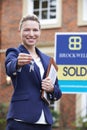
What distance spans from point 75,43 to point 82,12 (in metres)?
9.42

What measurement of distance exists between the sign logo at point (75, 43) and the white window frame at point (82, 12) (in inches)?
355

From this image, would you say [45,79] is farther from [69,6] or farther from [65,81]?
[69,6]

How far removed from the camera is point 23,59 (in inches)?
125

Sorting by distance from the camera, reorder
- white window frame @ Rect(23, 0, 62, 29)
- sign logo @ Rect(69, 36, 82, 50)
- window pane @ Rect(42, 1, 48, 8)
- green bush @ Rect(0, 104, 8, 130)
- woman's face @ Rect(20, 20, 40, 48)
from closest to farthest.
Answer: woman's face @ Rect(20, 20, 40, 48) < sign logo @ Rect(69, 36, 82, 50) < green bush @ Rect(0, 104, 8, 130) < white window frame @ Rect(23, 0, 62, 29) < window pane @ Rect(42, 1, 48, 8)

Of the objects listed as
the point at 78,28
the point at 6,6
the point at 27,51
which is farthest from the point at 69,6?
the point at 27,51

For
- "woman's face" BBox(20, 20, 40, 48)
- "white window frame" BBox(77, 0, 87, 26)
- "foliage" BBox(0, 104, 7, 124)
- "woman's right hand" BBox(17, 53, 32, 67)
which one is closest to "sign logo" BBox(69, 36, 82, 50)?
"woman's face" BBox(20, 20, 40, 48)

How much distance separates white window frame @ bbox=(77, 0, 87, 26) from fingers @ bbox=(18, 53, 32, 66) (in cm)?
1202

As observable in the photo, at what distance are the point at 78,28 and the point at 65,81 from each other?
30.1 feet

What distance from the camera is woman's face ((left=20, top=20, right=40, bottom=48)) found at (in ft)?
11.3

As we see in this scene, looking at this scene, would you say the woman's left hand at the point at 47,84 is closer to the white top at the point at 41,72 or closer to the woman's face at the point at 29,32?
the white top at the point at 41,72

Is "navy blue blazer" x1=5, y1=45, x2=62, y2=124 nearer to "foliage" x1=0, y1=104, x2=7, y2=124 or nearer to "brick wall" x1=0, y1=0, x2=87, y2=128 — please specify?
"foliage" x1=0, y1=104, x2=7, y2=124

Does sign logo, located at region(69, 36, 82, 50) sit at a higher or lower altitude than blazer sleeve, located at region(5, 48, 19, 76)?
lower

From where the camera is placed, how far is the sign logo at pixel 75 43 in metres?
6.00

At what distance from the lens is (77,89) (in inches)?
241
